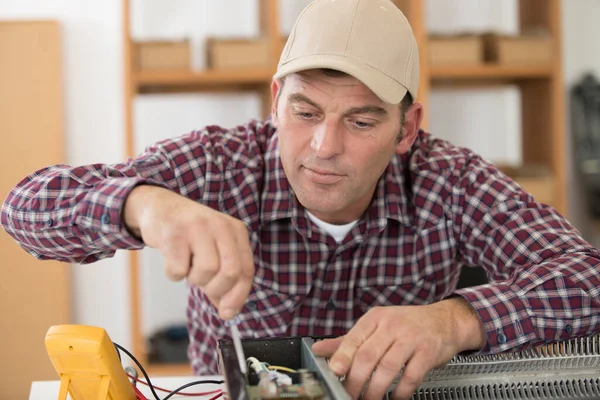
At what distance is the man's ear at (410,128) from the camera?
1415 millimetres

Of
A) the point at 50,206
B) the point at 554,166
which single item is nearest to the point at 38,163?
the point at 50,206

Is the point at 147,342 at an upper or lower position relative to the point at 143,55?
lower

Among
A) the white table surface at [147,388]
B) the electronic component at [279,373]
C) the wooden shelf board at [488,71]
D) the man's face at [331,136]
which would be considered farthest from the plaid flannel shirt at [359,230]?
the wooden shelf board at [488,71]

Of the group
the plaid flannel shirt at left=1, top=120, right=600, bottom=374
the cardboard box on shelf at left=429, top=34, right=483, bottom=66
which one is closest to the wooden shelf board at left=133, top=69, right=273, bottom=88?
the cardboard box on shelf at left=429, top=34, right=483, bottom=66

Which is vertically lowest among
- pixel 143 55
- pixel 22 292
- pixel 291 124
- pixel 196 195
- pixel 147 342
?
pixel 147 342

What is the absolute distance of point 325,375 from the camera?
2.73 feet

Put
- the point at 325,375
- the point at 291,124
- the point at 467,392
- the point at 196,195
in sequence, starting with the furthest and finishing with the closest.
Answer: the point at 196,195, the point at 291,124, the point at 467,392, the point at 325,375

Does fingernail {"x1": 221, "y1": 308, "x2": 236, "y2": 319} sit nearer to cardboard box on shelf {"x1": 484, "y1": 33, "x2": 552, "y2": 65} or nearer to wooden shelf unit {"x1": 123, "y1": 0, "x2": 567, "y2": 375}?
wooden shelf unit {"x1": 123, "y1": 0, "x2": 567, "y2": 375}

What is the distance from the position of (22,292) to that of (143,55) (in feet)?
3.61

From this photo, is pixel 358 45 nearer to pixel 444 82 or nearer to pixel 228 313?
pixel 228 313

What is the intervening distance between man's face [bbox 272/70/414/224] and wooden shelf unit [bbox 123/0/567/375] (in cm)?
156

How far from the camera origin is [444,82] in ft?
10.7

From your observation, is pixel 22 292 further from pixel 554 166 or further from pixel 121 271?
pixel 554 166

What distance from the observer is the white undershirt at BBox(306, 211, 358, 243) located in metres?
1.44
